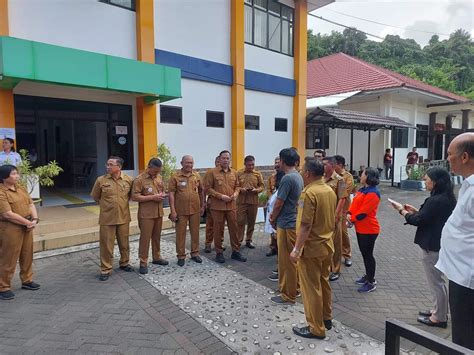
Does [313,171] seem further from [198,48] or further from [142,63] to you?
[198,48]

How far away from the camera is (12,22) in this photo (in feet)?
23.5

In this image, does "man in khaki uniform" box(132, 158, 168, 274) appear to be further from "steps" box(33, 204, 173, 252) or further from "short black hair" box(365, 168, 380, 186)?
"short black hair" box(365, 168, 380, 186)

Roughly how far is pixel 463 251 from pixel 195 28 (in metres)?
10.1

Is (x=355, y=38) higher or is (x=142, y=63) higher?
(x=355, y=38)

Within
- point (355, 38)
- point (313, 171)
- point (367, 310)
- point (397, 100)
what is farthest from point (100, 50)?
point (355, 38)

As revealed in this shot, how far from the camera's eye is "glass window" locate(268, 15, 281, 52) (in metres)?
12.9

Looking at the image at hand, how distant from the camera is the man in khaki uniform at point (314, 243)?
10.5 ft

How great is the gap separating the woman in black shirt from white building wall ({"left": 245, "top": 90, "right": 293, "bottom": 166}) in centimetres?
886

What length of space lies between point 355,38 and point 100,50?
117 feet

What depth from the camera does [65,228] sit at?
675cm

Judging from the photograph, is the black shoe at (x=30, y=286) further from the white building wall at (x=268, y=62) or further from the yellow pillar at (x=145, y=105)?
the white building wall at (x=268, y=62)

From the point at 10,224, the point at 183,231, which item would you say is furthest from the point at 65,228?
the point at 183,231

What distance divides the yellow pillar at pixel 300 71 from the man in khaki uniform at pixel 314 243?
Answer: 10688 millimetres

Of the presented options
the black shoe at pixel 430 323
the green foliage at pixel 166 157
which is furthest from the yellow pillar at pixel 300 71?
the black shoe at pixel 430 323
